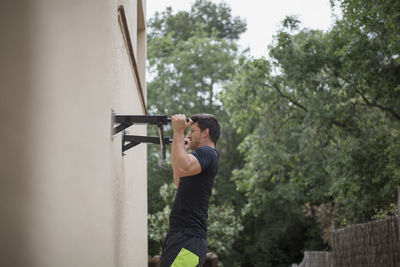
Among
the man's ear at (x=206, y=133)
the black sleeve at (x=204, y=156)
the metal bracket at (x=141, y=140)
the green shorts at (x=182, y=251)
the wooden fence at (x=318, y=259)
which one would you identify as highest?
the man's ear at (x=206, y=133)

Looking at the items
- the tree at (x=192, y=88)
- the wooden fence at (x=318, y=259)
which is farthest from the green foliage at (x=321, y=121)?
the wooden fence at (x=318, y=259)

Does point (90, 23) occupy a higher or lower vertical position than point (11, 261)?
higher

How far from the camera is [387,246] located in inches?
259

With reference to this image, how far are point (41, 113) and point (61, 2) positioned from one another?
44 cm

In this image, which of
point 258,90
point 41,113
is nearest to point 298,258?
point 258,90

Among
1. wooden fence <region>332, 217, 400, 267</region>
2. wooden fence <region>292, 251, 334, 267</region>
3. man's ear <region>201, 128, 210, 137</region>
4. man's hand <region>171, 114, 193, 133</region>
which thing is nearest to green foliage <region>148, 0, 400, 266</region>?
wooden fence <region>332, 217, 400, 267</region>

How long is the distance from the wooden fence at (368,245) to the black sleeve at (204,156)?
13.4ft

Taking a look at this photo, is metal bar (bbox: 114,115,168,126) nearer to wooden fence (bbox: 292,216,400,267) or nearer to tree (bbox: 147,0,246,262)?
wooden fence (bbox: 292,216,400,267)

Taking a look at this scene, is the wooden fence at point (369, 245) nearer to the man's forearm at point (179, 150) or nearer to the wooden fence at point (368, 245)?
the wooden fence at point (368, 245)

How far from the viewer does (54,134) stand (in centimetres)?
176

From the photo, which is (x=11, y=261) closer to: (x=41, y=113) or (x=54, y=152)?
(x=54, y=152)

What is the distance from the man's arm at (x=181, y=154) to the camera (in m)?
2.55

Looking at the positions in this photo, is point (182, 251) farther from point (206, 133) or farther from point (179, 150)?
point (206, 133)

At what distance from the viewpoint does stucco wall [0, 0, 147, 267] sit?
1646mm
